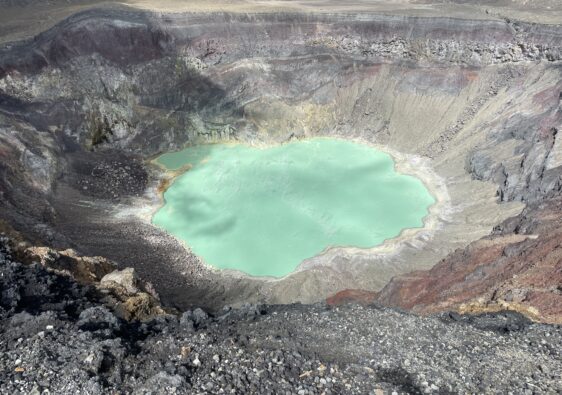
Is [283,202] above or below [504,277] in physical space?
below

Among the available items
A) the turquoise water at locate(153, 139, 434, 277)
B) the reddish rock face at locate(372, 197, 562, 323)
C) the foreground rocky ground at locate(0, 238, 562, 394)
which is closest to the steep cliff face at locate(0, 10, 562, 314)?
the turquoise water at locate(153, 139, 434, 277)

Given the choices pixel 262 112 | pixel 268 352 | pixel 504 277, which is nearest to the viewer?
pixel 268 352

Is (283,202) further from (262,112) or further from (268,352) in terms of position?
(268,352)

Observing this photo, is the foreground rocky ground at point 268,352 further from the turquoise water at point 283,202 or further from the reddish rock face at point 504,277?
the turquoise water at point 283,202

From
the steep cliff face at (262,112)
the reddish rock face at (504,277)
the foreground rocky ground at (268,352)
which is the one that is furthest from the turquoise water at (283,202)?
the foreground rocky ground at (268,352)

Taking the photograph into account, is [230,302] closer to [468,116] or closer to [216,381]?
[216,381]

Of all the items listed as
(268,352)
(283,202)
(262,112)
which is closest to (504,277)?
(268,352)

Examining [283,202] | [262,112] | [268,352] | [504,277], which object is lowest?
[283,202]
